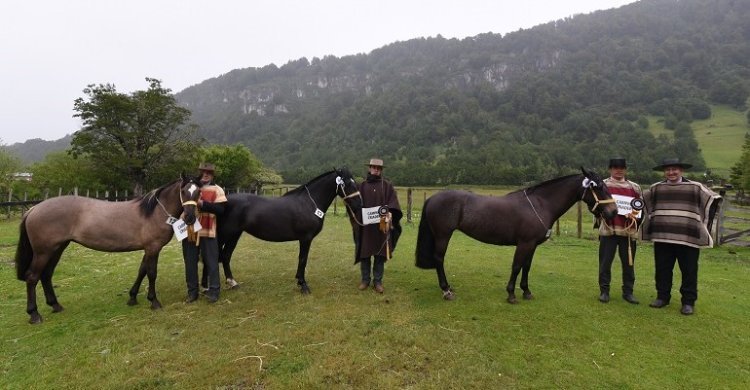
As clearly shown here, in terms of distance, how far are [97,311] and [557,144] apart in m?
101

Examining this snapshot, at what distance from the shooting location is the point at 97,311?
5121 millimetres

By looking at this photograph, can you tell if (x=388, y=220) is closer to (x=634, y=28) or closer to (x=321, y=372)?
(x=321, y=372)

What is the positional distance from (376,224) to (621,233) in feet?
12.2

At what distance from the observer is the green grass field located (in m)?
3.32

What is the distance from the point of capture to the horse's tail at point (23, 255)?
4914mm

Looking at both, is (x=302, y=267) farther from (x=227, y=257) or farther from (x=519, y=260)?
(x=519, y=260)

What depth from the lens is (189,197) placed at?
503 cm

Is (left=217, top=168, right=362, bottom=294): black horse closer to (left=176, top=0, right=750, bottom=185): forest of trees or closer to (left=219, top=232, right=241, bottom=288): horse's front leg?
(left=219, top=232, right=241, bottom=288): horse's front leg

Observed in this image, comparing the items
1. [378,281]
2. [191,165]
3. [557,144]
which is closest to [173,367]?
[378,281]

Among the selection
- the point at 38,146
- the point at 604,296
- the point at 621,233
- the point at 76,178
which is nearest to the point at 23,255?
the point at 604,296

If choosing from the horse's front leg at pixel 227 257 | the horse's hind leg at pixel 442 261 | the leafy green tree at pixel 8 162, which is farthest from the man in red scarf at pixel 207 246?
the leafy green tree at pixel 8 162

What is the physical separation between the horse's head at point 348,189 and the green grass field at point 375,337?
1449 millimetres

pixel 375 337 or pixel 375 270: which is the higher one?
pixel 375 270

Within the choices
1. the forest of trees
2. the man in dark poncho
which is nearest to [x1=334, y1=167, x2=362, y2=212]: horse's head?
the man in dark poncho
